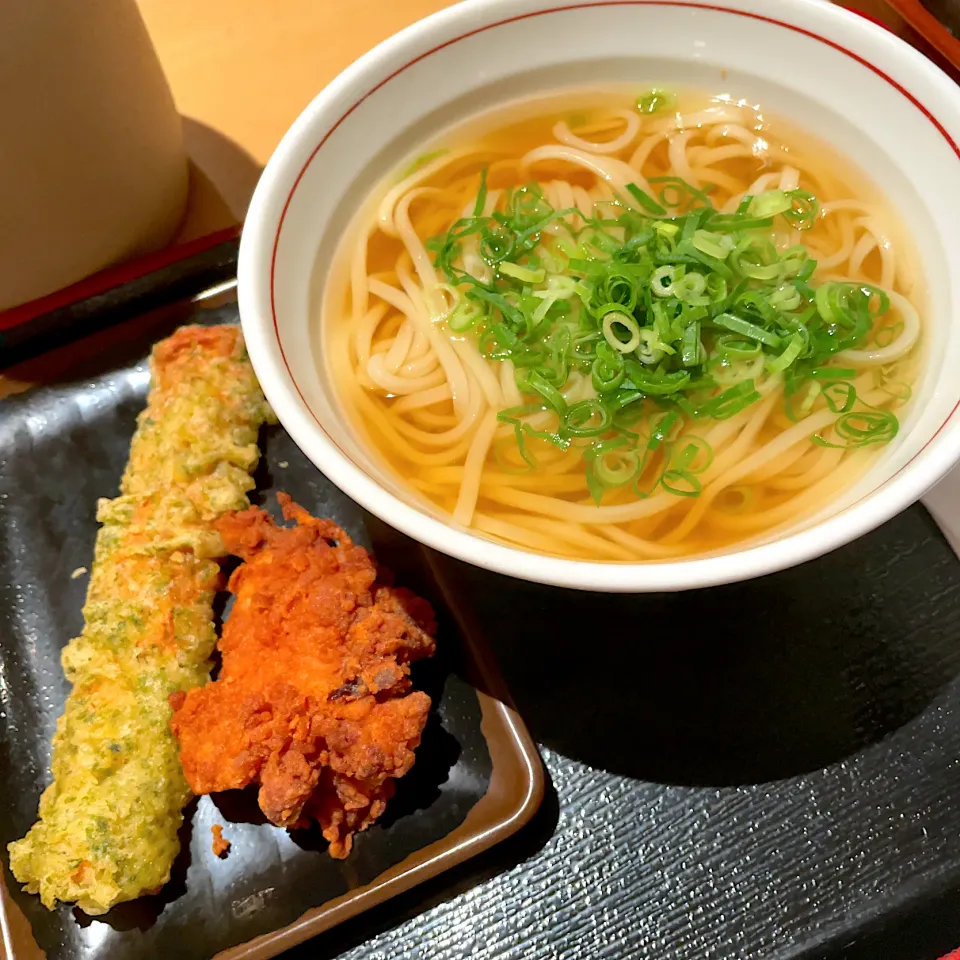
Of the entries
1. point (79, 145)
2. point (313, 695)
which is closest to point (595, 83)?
point (79, 145)

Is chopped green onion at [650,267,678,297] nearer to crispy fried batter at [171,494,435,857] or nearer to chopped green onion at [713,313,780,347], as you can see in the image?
chopped green onion at [713,313,780,347]

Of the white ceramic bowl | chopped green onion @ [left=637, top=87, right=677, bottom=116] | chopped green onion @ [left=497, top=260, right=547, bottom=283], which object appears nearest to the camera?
the white ceramic bowl

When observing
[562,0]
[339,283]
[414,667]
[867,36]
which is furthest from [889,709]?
[562,0]

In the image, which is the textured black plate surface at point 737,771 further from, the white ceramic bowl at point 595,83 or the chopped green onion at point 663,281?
the chopped green onion at point 663,281

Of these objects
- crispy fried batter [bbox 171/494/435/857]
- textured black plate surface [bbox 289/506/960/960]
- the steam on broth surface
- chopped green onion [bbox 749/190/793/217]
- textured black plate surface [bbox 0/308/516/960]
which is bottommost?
textured black plate surface [bbox 0/308/516/960]

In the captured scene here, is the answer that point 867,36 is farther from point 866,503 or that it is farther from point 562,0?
point 866,503

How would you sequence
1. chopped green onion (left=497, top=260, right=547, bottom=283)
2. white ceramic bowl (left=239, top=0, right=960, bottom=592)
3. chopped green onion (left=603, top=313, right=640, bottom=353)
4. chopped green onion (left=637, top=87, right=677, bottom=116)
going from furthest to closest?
chopped green onion (left=637, top=87, right=677, bottom=116), chopped green onion (left=497, top=260, right=547, bottom=283), chopped green onion (left=603, top=313, right=640, bottom=353), white ceramic bowl (left=239, top=0, right=960, bottom=592)

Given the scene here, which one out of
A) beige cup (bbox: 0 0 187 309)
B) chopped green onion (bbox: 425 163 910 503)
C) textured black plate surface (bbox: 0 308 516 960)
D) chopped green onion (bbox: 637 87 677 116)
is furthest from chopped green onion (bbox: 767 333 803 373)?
beige cup (bbox: 0 0 187 309)

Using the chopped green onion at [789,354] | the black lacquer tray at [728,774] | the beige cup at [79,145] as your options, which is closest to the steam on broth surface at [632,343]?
the chopped green onion at [789,354]
